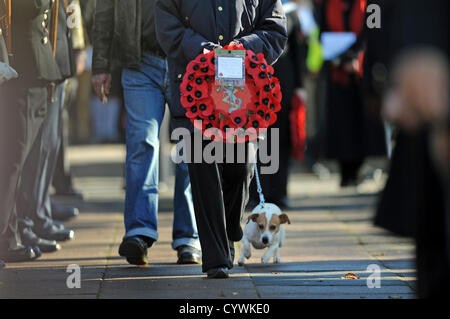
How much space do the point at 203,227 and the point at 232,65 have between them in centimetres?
90

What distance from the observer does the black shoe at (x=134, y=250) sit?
20.4 feet

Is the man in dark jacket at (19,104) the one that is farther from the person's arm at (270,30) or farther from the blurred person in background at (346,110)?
the blurred person in background at (346,110)

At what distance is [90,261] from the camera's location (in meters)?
6.54

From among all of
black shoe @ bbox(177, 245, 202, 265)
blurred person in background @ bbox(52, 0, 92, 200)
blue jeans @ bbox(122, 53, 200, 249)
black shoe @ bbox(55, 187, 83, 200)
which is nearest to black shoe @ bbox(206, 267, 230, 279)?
black shoe @ bbox(177, 245, 202, 265)

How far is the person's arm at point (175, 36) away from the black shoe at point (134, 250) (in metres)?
1.16

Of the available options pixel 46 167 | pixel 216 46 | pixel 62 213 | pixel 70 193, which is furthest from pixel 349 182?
pixel 216 46

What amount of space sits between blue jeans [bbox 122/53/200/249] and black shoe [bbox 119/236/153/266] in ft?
0.43

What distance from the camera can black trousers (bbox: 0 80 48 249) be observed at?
256 inches

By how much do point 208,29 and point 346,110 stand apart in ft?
18.0

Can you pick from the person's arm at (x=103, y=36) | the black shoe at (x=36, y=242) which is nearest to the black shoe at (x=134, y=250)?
the black shoe at (x=36, y=242)

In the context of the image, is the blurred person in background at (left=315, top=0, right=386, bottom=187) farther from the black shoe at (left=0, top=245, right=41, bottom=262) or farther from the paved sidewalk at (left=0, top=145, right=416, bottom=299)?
the black shoe at (left=0, top=245, right=41, bottom=262)
